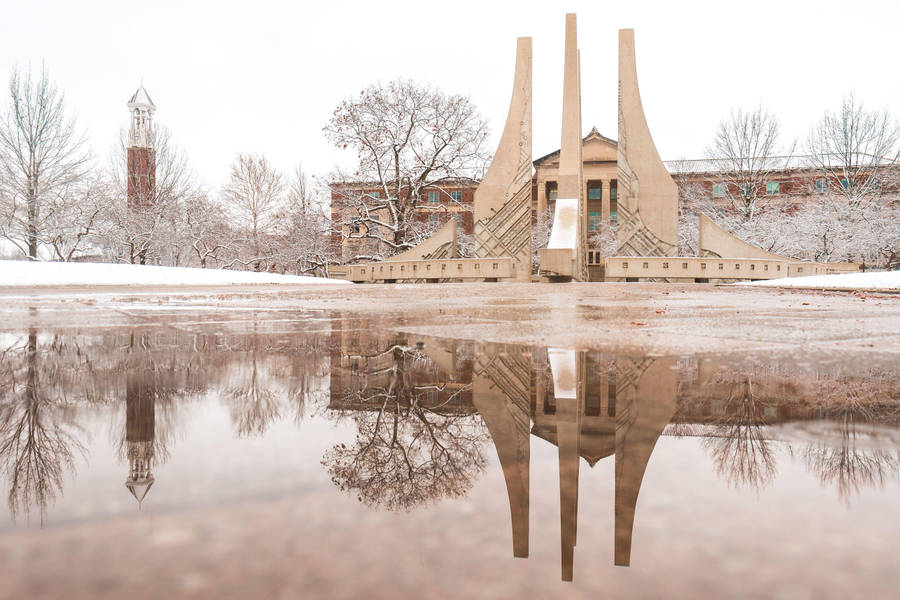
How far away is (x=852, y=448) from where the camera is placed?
3.41 ft

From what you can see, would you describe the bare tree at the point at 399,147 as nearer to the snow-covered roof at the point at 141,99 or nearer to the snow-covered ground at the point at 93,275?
the snow-covered ground at the point at 93,275

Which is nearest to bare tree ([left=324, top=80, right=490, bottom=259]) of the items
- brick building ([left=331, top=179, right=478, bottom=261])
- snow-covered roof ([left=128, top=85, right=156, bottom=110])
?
brick building ([left=331, top=179, right=478, bottom=261])

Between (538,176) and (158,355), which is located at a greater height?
(538,176)

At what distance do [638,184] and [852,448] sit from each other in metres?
23.2

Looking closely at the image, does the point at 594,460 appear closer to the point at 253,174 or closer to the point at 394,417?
the point at 394,417

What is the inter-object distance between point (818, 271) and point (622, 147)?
27.1 ft

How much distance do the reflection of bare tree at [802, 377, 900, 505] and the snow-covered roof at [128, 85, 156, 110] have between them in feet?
234

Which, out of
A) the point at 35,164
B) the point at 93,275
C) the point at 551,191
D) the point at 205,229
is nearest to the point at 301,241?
the point at 205,229

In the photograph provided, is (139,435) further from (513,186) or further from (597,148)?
(597,148)

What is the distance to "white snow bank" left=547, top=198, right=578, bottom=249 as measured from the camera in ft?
57.7

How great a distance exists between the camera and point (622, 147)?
74.6 feet

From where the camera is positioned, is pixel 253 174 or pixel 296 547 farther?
pixel 253 174

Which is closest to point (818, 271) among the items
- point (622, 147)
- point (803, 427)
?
point (622, 147)

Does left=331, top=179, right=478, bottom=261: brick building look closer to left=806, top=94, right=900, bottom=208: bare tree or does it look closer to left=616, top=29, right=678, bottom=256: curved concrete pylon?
left=616, top=29, right=678, bottom=256: curved concrete pylon
